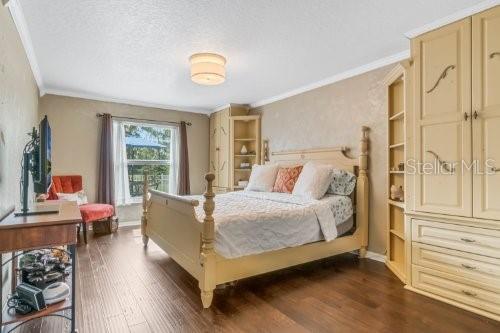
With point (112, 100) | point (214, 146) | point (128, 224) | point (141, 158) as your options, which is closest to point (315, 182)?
point (214, 146)

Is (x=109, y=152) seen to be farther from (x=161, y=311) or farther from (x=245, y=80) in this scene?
(x=161, y=311)

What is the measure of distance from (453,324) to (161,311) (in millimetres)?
2087

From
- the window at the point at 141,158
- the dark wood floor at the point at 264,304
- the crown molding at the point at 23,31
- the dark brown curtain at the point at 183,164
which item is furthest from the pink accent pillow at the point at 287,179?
the crown molding at the point at 23,31

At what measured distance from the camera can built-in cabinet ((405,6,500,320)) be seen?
2.07 meters

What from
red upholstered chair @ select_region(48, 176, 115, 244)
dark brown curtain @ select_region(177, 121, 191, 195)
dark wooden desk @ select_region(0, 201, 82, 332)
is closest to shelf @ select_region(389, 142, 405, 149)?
dark wooden desk @ select_region(0, 201, 82, 332)

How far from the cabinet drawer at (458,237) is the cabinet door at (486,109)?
14cm

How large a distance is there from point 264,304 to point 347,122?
2.50m

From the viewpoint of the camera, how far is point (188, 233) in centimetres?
254

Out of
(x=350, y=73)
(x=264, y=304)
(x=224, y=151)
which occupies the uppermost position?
(x=350, y=73)

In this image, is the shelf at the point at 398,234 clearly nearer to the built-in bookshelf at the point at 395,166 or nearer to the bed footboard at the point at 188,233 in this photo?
the built-in bookshelf at the point at 395,166

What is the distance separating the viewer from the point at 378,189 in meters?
3.32

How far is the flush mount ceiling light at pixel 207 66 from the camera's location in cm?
294

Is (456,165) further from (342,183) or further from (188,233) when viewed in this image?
(188,233)

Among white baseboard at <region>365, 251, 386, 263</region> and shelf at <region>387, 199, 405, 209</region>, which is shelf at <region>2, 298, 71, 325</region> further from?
white baseboard at <region>365, 251, 386, 263</region>
